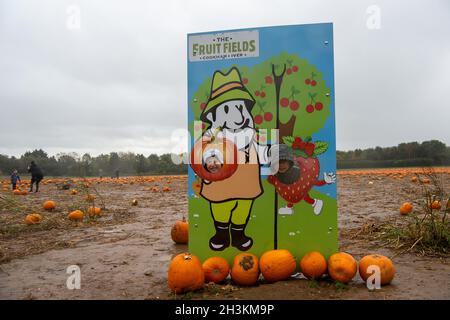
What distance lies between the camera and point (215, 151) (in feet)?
14.9

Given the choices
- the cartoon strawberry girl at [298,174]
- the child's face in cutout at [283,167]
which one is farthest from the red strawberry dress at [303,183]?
the child's face in cutout at [283,167]

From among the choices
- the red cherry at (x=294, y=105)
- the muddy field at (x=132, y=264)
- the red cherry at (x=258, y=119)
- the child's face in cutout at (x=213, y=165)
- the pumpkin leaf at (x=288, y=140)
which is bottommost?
the muddy field at (x=132, y=264)

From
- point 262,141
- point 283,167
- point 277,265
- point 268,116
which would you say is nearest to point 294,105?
point 268,116

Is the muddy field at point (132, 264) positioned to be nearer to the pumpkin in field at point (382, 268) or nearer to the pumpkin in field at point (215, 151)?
the pumpkin in field at point (382, 268)

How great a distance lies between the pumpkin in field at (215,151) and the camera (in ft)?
14.8

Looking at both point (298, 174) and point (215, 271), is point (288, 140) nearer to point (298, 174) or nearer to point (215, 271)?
point (298, 174)

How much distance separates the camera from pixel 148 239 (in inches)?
294

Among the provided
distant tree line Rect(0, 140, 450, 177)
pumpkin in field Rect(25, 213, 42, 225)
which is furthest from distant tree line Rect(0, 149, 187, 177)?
pumpkin in field Rect(25, 213, 42, 225)

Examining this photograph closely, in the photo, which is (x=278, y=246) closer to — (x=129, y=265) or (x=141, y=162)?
(x=129, y=265)

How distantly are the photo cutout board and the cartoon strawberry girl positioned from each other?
0.01 metres

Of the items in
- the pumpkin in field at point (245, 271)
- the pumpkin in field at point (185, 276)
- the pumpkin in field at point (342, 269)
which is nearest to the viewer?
the pumpkin in field at point (185, 276)

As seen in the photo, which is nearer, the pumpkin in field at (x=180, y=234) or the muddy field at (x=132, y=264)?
the muddy field at (x=132, y=264)

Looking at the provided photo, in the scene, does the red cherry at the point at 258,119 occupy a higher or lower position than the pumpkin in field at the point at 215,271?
higher

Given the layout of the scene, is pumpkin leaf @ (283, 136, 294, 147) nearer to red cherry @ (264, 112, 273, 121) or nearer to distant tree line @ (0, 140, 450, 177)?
red cherry @ (264, 112, 273, 121)
